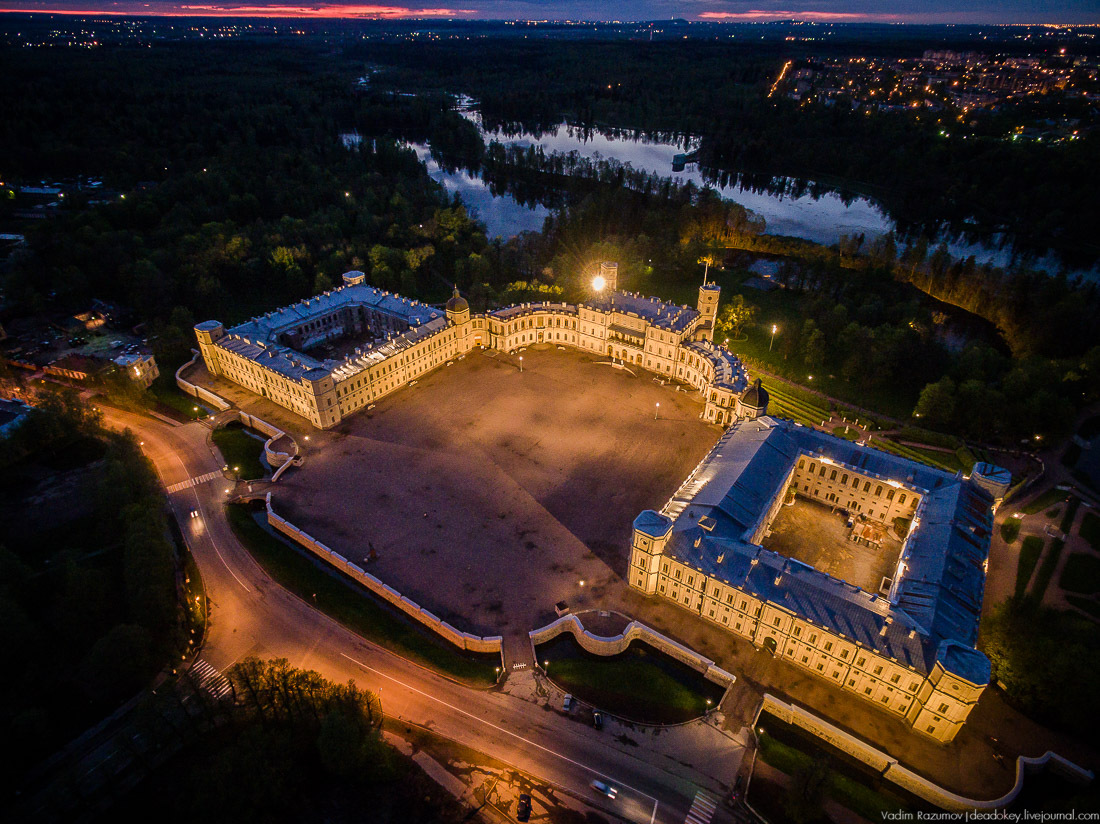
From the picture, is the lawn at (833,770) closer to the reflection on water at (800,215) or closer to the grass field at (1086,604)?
the grass field at (1086,604)

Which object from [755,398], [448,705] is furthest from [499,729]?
[755,398]

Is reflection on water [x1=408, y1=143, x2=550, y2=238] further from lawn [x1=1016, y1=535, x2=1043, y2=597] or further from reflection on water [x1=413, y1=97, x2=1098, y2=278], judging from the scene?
lawn [x1=1016, y1=535, x2=1043, y2=597]

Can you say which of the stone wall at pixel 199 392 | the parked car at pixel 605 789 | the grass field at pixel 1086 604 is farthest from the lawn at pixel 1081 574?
the stone wall at pixel 199 392

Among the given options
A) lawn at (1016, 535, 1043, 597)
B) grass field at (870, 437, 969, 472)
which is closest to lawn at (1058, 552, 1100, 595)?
lawn at (1016, 535, 1043, 597)

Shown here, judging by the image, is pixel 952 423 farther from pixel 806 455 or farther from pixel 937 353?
pixel 806 455

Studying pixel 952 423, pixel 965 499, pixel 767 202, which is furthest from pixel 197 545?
pixel 767 202

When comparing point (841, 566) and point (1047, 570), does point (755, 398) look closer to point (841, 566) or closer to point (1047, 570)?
point (841, 566)
